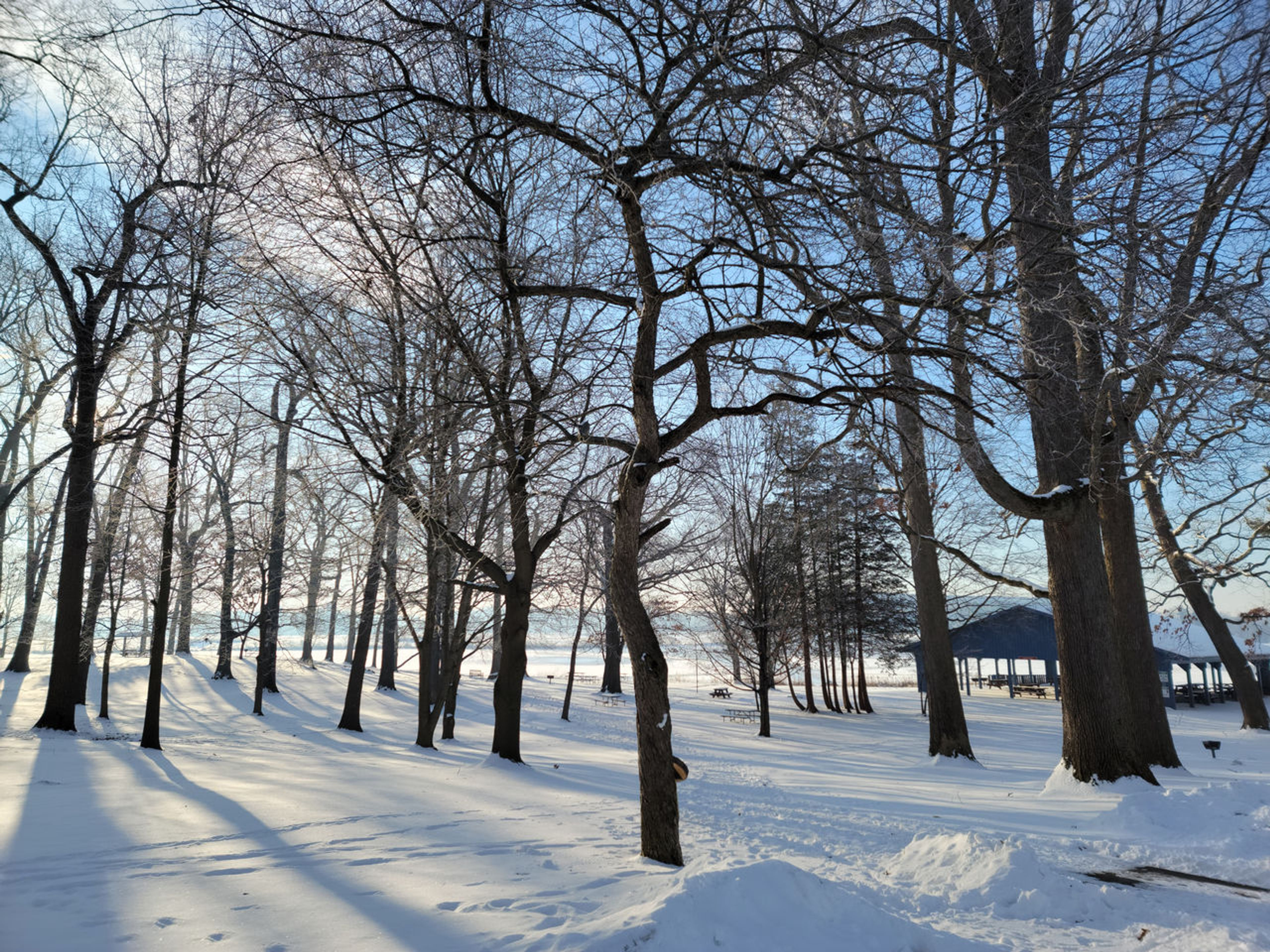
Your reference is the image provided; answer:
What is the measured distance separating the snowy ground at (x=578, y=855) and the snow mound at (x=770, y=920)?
15 millimetres

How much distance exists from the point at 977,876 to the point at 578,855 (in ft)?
10.3

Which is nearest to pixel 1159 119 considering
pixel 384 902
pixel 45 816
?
pixel 384 902

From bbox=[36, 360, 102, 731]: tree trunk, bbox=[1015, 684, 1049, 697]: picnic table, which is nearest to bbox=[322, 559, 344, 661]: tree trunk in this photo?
bbox=[36, 360, 102, 731]: tree trunk

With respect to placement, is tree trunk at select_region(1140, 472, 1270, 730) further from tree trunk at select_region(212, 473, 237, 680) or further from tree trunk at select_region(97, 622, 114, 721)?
tree trunk at select_region(97, 622, 114, 721)

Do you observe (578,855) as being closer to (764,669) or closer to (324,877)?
(324,877)

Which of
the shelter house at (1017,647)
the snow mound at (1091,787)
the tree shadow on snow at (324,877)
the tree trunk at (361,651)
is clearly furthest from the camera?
the shelter house at (1017,647)

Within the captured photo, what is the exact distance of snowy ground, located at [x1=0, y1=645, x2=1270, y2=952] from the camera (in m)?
4.18

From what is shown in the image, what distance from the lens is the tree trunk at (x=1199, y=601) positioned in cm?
1720

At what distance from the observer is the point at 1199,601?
59.3 ft

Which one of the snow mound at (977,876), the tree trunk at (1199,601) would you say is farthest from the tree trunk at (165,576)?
the tree trunk at (1199,601)

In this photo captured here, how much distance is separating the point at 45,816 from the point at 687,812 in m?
6.75

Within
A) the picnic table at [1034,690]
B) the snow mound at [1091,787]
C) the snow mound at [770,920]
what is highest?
the snow mound at [770,920]

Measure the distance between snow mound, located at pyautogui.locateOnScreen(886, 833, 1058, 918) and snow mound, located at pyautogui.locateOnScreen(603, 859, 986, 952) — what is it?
86 centimetres

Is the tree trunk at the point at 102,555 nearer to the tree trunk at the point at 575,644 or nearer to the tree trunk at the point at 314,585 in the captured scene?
the tree trunk at the point at 314,585
